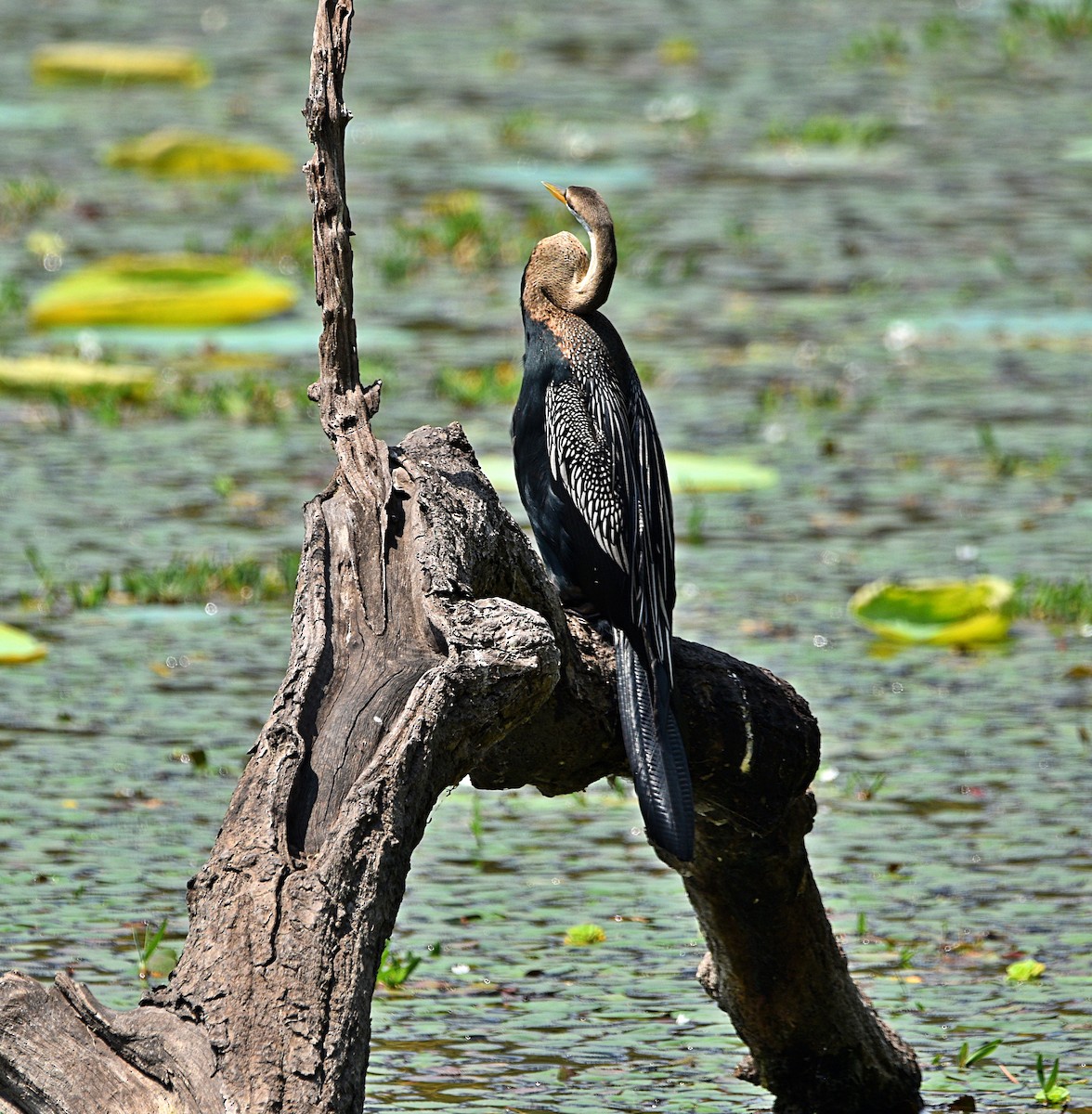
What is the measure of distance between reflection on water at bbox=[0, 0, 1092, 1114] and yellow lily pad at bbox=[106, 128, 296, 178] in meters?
0.11

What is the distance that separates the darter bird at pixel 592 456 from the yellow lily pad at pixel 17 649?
1845 millimetres

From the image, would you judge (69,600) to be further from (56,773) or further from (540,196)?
(540,196)

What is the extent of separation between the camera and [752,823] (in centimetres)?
349

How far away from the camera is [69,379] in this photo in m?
7.20

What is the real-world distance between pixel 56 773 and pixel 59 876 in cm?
51

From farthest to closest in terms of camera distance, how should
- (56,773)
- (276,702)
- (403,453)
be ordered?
(56,773), (403,453), (276,702)

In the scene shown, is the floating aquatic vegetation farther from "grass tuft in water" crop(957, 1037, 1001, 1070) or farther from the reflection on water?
"grass tuft in water" crop(957, 1037, 1001, 1070)

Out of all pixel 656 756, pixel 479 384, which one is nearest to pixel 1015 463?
pixel 479 384

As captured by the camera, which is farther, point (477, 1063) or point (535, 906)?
point (535, 906)

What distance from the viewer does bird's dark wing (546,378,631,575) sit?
11.6 ft

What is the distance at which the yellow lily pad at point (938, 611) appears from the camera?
5492 millimetres

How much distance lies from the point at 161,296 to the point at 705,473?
7.43 ft

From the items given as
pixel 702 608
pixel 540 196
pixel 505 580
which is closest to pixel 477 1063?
pixel 505 580

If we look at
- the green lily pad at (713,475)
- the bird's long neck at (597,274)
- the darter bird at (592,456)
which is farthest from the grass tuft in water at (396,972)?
the green lily pad at (713,475)
